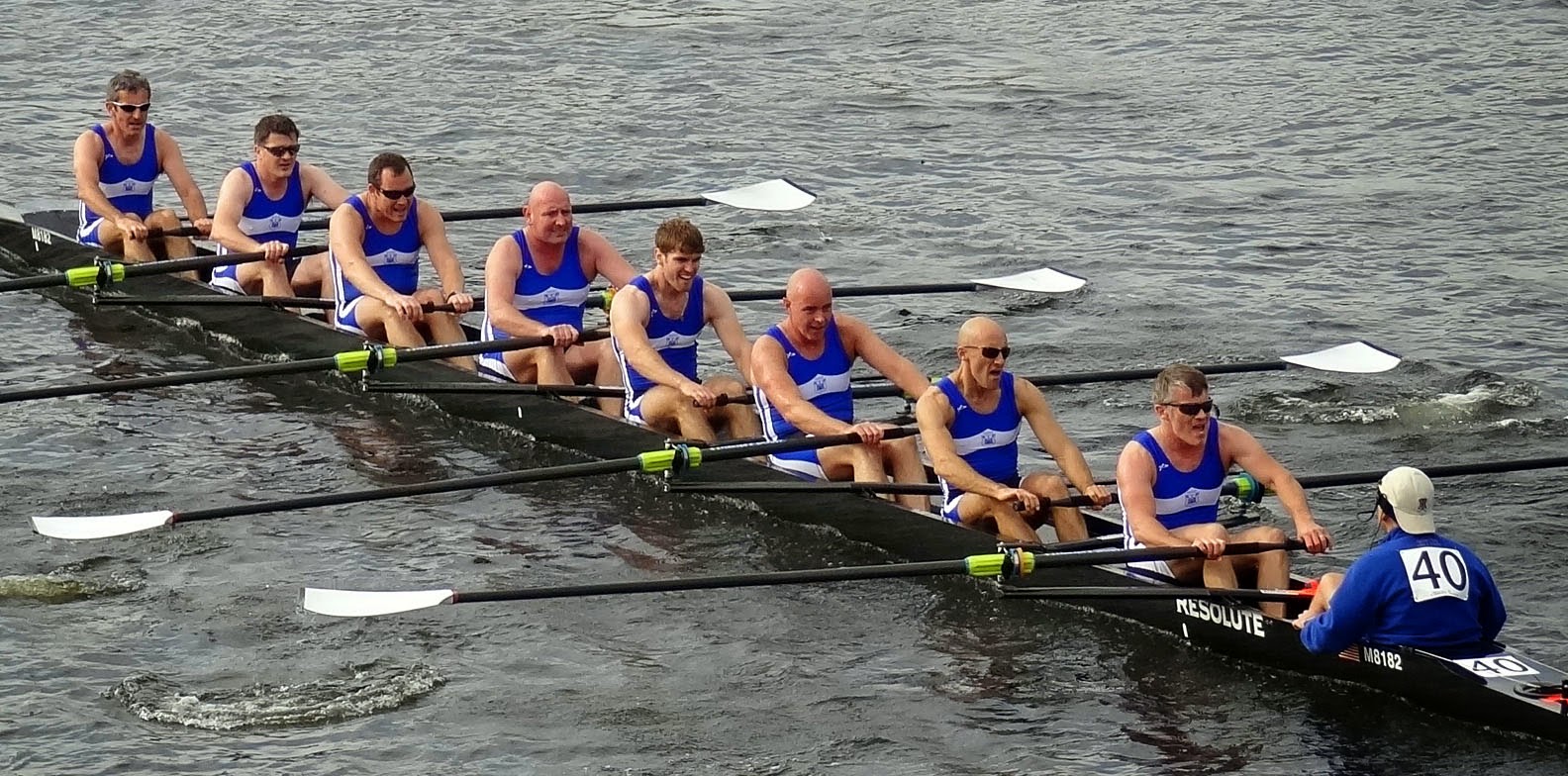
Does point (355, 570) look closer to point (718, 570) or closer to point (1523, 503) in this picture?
point (718, 570)

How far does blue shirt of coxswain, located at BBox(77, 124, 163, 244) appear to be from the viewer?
15.2m

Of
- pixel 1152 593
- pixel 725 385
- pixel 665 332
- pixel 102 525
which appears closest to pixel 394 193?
pixel 665 332

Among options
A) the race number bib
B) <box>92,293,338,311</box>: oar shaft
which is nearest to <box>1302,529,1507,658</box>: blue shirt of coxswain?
the race number bib

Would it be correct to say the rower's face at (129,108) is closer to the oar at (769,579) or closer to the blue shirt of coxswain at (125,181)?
the blue shirt of coxswain at (125,181)

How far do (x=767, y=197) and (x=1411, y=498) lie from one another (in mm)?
7858

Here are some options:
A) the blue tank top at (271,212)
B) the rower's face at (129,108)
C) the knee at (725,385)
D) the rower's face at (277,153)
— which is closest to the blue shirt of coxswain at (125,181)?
the rower's face at (129,108)

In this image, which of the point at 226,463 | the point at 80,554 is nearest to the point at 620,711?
the point at 80,554

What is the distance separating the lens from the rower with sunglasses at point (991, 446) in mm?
10164

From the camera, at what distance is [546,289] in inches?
500

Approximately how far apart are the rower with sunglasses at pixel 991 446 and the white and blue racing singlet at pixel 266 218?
5.75m

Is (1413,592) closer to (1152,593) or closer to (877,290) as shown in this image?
(1152,593)

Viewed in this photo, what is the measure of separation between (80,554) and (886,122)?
38.1 ft

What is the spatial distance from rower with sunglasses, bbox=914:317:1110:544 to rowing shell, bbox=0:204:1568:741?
17 cm

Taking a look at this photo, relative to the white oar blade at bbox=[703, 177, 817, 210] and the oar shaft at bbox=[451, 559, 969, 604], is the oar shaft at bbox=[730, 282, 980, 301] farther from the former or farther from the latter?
the oar shaft at bbox=[451, 559, 969, 604]
